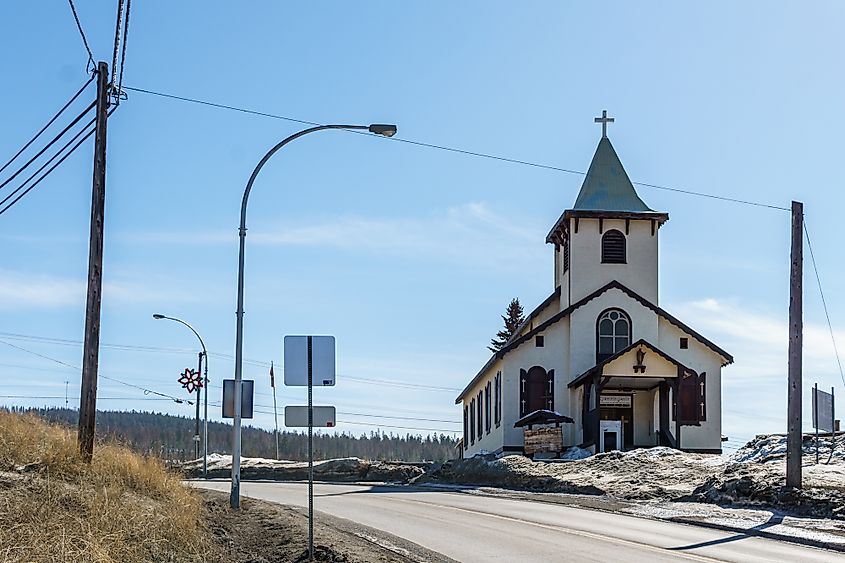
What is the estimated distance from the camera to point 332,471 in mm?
49188

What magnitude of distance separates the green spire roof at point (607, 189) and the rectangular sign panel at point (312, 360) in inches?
1574

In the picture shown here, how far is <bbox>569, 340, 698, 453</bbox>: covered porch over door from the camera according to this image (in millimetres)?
48625

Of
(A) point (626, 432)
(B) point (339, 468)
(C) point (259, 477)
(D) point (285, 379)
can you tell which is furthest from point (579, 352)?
(D) point (285, 379)

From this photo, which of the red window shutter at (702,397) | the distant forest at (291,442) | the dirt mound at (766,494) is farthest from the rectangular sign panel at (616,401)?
the distant forest at (291,442)

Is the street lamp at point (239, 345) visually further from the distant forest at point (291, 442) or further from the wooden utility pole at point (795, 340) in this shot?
the distant forest at point (291, 442)

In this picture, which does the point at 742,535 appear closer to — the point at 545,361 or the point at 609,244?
the point at 545,361

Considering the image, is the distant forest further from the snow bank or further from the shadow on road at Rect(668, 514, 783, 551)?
the shadow on road at Rect(668, 514, 783, 551)

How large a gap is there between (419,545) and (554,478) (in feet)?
64.9

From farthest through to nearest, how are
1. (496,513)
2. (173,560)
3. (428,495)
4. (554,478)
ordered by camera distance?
(554,478)
(428,495)
(496,513)
(173,560)

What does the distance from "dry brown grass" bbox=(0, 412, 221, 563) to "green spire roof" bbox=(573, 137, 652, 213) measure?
35.2 meters

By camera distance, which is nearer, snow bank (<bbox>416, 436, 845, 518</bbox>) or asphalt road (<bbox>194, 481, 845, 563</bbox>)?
asphalt road (<bbox>194, 481, 845, 563</bbox>)

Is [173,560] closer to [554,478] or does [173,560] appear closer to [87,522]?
[87,522]

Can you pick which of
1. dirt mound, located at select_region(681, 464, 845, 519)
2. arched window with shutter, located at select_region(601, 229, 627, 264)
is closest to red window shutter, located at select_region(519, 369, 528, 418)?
arched window with shutter, located at select_region(601, 229, 627, 264)

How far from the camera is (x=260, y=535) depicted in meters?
17.7
